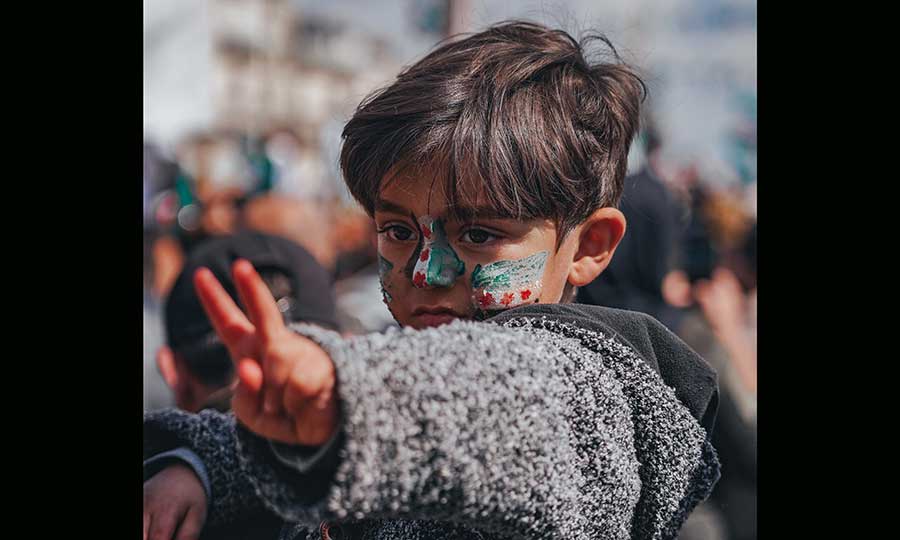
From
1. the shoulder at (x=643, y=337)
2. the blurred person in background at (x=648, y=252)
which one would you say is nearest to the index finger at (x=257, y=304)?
the shoulder at (x=643, y=337)

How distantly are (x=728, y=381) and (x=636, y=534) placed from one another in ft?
4.85

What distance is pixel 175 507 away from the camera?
147 centimetres

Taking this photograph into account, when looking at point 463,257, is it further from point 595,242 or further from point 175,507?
point 175,507

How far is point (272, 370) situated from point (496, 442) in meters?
0.23

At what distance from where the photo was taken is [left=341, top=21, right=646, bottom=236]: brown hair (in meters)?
1.25

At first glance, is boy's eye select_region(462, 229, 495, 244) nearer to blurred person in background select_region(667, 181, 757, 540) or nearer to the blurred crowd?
blurred person in background select_region(667, 181, 757, 540)

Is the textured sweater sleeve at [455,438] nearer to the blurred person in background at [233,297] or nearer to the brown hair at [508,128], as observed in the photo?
the brown hair at [508,128]

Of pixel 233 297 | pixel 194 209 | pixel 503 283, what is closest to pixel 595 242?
pixel 503 283

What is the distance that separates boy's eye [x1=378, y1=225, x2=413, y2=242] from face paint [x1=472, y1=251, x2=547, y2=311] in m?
0.12

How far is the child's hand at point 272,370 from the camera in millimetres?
868

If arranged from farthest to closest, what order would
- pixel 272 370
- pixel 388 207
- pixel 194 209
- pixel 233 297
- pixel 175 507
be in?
pixel 194 209 → pixel 233 297 → pixel 175 507 → pixel 388 207 → pixel 272 370

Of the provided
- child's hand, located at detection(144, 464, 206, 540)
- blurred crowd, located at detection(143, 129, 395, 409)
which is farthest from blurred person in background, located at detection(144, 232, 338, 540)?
child's hand, located at detection(144, 464, 206, 540)
